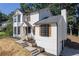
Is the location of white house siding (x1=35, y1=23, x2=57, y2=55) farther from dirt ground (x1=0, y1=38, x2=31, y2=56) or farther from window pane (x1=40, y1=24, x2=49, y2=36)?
dirt ground (x1=0, y1=38, x2=31, y2=56)

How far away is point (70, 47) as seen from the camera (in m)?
3.92

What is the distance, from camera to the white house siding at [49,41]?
3885mm

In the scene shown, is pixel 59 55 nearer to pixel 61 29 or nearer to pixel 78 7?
pixel 61 29

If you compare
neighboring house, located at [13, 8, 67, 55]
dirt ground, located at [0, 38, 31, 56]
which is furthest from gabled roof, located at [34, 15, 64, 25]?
dirt ground, located at [0, 38, 31, 56]

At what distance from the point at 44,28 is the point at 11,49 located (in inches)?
25.6

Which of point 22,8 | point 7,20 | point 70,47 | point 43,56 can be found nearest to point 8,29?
point 7,20

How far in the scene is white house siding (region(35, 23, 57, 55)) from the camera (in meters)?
3.88

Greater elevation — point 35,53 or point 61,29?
point 61,29

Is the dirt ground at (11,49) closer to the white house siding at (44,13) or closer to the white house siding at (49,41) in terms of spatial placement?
the white house siding at (49,41)

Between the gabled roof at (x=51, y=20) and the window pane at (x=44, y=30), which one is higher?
the gabled roof at (x=51, y=20)

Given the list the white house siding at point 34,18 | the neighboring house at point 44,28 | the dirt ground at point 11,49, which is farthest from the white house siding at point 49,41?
the dirt ground at point 11,49

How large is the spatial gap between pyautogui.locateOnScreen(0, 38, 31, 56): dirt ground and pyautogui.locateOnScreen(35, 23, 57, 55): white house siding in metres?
0.27

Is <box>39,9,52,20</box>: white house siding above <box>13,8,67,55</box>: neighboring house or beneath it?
above

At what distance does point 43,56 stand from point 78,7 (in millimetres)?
1011
